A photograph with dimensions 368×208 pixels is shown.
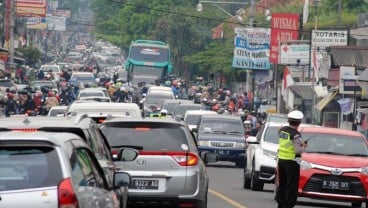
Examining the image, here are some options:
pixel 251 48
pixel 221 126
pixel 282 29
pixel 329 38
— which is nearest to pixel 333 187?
pixel 221 126

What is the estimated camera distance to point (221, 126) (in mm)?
39781

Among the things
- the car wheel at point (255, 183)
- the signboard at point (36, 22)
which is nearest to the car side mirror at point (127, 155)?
the car wheel at point (255, 183)

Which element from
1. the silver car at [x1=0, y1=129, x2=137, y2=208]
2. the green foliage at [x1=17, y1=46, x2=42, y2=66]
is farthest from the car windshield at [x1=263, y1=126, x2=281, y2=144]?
the green foliage at [x1=17, y1=46, x2=42, y2=66]

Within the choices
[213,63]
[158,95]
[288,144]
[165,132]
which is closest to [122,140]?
[165,132]

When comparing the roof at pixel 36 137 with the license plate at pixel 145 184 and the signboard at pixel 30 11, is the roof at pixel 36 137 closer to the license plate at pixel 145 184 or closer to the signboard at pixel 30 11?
the license plate at pixel 145 184

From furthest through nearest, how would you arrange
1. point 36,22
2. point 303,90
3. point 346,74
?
point 36,22, point 303,90, point 346,74

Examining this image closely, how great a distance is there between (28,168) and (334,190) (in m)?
12.8

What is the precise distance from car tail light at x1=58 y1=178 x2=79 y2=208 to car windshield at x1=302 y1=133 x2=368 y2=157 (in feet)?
44.0

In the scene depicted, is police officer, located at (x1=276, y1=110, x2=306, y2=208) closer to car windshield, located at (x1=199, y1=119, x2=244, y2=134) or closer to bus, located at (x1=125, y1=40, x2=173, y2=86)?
car windshield, located at (x1=199, y1=119, x2=244, y2=134)

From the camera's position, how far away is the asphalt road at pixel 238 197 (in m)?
23.1

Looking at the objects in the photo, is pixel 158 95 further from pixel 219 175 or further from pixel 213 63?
pixel 213 63

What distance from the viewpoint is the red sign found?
2532 inches

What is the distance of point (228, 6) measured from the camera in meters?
145

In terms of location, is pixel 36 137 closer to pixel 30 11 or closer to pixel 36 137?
pixel 36 137
